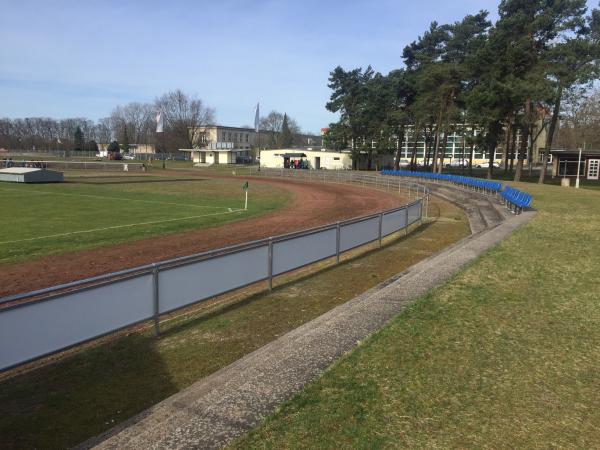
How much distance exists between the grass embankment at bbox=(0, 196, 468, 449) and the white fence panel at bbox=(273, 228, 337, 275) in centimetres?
52

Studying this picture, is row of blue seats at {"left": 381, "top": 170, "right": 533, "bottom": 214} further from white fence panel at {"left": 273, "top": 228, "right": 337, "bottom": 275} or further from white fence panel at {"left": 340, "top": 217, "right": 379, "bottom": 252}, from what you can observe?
white fence panel at {"left": 273, "top": 228, "right": 337, "bottom": 275}

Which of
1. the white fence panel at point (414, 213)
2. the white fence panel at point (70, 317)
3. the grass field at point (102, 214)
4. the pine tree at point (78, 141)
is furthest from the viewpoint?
the pine tree at point (78, 141)

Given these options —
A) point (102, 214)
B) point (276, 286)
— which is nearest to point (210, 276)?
point (276, 286)

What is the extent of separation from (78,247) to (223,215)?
8.98 m

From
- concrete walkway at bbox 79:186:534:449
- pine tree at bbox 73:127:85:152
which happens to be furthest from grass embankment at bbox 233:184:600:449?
pine tree at bbox 73:127:85:152

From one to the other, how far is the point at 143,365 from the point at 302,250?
4974 mm

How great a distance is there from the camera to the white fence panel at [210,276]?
734 cm

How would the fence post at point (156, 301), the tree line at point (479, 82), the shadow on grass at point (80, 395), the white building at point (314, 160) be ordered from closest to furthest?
the shadow on grass at point (80, 395) < the fence post at point (156, 301) < the tree line at point (479, 82) < the white building at point (314, 160)

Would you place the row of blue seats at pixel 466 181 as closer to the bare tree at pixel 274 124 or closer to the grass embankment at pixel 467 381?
the grass embankment at pixel 467 381

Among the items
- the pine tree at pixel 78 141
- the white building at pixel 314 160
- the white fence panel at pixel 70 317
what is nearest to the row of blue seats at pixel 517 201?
the white fence panel at pixel 70 317

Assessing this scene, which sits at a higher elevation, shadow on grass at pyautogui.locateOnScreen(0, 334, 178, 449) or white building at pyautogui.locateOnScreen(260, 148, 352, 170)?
white building at pyautogui.locateOnScreen(260, 148, 352, 170)

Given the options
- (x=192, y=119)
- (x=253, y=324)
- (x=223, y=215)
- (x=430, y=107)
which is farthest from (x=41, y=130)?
(x=253, y=324)

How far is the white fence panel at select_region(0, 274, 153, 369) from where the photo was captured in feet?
17.2

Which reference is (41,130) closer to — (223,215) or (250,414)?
(223,215)
